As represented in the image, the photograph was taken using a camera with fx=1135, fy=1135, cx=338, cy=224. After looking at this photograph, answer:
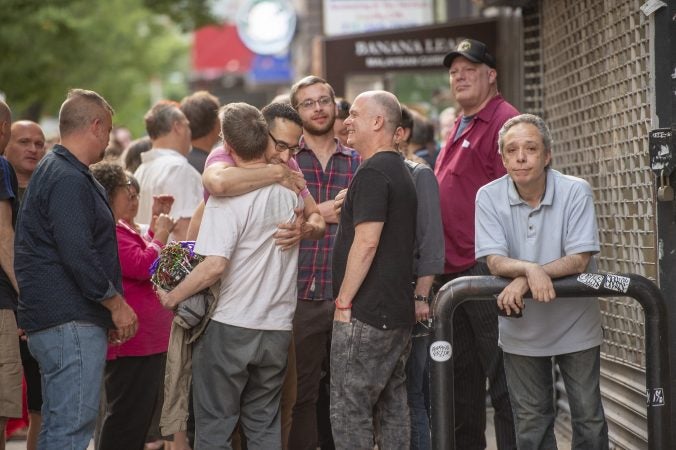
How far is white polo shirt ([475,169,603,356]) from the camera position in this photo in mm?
5234

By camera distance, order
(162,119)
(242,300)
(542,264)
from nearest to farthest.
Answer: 1. (542,264)
2. (242,300)
3. (162,119)

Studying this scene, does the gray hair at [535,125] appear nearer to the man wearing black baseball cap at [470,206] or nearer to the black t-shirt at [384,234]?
the black t-shirt at [384,234]

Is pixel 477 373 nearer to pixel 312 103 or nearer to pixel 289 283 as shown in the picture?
pixel 289 283

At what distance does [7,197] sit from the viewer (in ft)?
19.6

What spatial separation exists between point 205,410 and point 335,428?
0.65 meters

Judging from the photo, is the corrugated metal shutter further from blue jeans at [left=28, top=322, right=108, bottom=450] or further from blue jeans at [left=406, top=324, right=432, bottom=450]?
blue jeans at [left=28, top=322, right=108, bottom=450]

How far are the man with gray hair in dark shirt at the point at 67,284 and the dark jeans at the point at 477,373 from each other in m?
1.97

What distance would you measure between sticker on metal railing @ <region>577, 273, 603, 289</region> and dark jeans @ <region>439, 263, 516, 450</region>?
57.2 inches

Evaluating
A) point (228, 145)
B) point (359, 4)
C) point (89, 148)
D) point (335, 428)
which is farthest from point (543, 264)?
point (359, 4)

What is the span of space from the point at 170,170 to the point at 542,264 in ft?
10.7

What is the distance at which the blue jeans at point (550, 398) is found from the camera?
518 centimetres

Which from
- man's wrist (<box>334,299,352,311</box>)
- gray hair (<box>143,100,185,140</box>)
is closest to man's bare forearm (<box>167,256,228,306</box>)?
man's wrist (<box>334,299,352,311</box>)

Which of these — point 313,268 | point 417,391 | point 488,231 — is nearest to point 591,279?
point 488,231

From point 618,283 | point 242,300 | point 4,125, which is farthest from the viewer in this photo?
point 4,125
